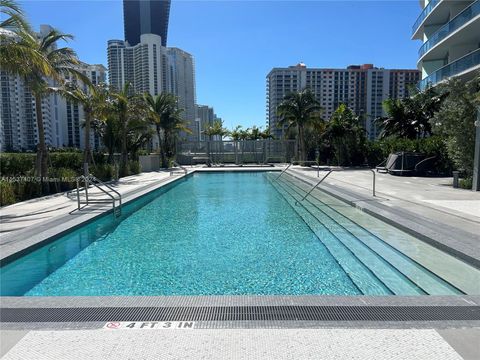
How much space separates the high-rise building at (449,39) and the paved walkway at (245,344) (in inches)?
864

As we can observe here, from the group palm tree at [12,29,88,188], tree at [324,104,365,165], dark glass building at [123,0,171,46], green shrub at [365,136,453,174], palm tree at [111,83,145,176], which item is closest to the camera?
palm tree at [12,29,88,188]

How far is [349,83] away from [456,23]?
43168 mm

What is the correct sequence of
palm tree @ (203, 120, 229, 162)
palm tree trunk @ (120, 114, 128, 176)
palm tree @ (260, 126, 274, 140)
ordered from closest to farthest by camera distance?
palm tree trunk @ (120, 114, 128, 176) < palm tree @ (203, 120, 229, 162) < palm tree @ (260, 126, 274, 140)

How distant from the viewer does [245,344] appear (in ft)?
8.80

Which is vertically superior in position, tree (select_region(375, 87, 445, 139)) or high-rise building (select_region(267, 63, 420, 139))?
high-rise building (select_region(267, 63, 420, 139))

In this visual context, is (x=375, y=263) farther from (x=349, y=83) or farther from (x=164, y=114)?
(x=349, y=83)

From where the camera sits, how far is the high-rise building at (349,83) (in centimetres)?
6231

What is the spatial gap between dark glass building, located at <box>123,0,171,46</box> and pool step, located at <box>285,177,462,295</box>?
117 metres

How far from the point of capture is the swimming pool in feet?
15.0

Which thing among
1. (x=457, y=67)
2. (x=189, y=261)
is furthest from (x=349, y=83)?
(x=189, y=261)

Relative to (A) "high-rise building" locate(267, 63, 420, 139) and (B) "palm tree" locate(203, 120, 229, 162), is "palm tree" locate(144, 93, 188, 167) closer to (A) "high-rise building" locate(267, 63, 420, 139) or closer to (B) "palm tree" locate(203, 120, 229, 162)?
(B) "palm tree" locate(203, 120, 229, 162)

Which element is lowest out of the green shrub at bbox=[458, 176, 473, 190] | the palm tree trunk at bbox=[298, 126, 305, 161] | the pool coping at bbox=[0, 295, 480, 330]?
the pool coping at bbox=[0, 295, 480, 330]

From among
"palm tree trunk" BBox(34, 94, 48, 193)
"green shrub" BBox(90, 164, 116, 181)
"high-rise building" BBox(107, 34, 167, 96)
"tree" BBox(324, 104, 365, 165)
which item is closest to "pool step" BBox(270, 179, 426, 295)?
"palm tree trunk" BBox(34, 94, 48, 193)

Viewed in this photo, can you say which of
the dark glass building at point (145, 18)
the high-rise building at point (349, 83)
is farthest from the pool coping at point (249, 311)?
the dark glass building at point (145, 18)
